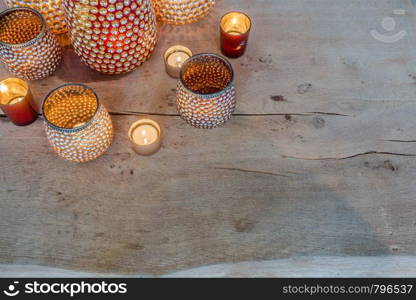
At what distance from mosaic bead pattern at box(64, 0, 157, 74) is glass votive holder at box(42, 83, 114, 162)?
0.19 ft

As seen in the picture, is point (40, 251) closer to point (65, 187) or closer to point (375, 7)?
point (65, 187)

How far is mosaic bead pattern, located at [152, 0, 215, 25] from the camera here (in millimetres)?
634

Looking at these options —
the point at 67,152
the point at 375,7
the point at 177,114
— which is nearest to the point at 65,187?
the point at 67,152

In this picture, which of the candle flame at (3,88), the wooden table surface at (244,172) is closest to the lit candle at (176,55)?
the wooden table surface at (244,172)

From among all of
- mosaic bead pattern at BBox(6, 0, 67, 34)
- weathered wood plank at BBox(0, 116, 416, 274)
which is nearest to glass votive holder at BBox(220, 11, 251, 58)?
weathered wood plank at BBox(0, 116, 416, 274)

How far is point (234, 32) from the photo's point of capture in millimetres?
710

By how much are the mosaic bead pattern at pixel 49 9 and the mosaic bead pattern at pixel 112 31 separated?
7cm

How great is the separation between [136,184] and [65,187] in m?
0.11

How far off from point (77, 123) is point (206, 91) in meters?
0.22

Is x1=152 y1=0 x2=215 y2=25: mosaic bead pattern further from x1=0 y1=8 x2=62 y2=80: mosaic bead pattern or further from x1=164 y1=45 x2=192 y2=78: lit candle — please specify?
x1=0 y1=8 x2=62 y2=80: mosaic bead pattern

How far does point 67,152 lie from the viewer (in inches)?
22.2

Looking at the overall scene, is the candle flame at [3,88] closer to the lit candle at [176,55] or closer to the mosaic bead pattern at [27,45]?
the mosaic bead pattern at [27,45]

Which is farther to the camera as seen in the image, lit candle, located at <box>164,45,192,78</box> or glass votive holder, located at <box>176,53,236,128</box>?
lit candle, located at <box>164,45,192,78</box>

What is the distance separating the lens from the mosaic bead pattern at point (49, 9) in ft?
1.98
